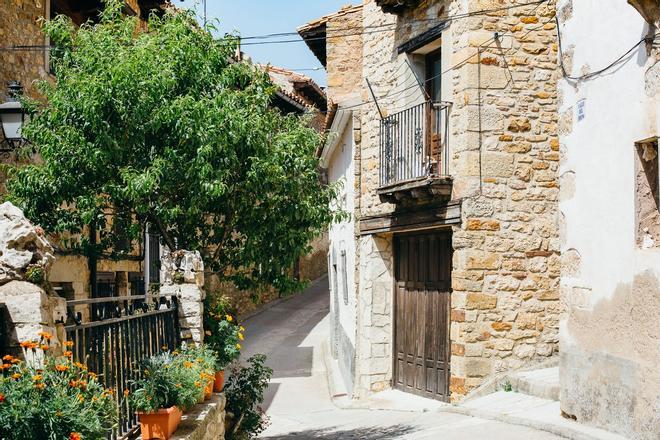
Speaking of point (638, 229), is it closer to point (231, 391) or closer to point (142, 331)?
point (142, 331)

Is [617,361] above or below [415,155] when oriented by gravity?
below

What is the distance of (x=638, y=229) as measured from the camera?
7016 mm

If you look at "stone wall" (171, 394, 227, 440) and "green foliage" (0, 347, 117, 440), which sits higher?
"green foliage" (0, 347, 117, 440)

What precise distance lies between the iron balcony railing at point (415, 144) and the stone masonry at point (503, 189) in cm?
28

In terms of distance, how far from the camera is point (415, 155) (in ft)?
39.7

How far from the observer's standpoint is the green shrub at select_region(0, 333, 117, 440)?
3781 mm

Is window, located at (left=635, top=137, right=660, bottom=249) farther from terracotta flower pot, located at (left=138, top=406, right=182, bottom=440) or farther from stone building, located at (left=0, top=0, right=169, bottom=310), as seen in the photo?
stone building, located at (left=0, top=0, right=169, bottom=310)

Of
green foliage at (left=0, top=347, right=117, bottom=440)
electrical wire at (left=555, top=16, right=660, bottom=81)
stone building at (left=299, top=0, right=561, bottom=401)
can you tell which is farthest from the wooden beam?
green foliage at (left=0, top=347, right=117, bottom=440)

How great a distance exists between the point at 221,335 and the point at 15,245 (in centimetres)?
474

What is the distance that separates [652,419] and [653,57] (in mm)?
3017

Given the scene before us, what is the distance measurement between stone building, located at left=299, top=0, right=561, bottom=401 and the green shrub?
22.7ft

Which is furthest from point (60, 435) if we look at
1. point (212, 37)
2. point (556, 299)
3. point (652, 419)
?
point (556, 299)

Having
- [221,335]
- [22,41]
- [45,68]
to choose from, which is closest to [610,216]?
[221,335]

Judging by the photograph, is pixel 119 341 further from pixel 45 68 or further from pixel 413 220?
pixel 45 68
